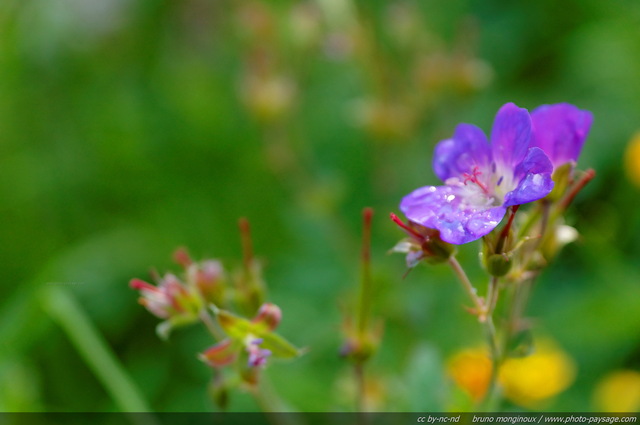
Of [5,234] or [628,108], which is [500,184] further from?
[5,234]

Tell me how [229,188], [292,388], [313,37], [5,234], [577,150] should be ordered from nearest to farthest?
[577,150] → [292,388] → [313,37] → [5,234] → [229,188]

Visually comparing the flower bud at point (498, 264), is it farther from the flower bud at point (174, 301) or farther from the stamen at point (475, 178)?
the flower bud at point (174, 301)

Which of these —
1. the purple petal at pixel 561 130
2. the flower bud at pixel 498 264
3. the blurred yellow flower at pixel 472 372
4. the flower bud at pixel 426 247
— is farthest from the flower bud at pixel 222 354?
the blurred yellow flower at pixel 472 372

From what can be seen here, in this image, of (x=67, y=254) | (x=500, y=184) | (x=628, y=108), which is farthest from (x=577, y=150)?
(x=67, y=254)

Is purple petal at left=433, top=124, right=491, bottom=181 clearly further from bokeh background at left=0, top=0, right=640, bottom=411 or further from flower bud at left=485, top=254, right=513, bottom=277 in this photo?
bokeh background at left=0, top=0, right=640, bottom=411

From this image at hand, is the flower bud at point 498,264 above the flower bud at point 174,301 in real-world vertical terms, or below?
below

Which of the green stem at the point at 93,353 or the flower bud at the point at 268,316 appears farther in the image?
the green stem at the point at 93,353

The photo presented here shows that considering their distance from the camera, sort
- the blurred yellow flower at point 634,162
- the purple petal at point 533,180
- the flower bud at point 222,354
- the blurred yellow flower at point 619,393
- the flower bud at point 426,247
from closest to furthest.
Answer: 1. the purple petal at point 533,180
2. the flower bud at point 426,247
3. the flower bud at point 222,354
4. the blurred yellow flower at point 619,393
5. the blurred yellow flower at point 634,162
